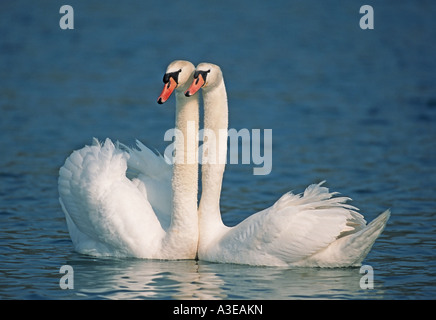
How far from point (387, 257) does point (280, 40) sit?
18.5 metres

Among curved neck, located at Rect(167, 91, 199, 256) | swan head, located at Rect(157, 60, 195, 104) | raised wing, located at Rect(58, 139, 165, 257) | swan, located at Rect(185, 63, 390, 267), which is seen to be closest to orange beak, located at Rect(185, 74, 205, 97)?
swan, located at Rect(185, 63, 390, 267)

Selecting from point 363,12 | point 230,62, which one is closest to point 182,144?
point 230,62

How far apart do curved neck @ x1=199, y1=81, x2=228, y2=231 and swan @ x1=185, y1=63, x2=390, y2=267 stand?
2 centimetres

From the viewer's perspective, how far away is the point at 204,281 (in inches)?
405

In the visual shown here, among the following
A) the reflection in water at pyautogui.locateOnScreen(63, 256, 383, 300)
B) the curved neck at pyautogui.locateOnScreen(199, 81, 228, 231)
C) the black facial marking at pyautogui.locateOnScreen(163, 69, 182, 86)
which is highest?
the black facial marking at pyautogui.locateOnScreen(163, 69, 182, 86)

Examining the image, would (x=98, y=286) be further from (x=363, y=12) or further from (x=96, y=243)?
(x=363, y=12)

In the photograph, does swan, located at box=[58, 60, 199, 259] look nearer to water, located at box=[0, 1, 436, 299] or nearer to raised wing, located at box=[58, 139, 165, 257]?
raised wing, located at box=[58, 139, 165, 257]

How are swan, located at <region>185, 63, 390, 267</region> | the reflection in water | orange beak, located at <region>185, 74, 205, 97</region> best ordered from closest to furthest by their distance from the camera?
1. the reflection in water
2. swan, located at <region>185, 63, 390, 267</region>
3. orange beak, located at <region>185, 74, 205, 97</region>

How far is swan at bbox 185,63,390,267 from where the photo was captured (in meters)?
10.2

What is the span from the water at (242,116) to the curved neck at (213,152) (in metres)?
0.66

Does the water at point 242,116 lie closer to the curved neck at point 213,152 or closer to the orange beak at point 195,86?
the curved neck at point 213,152

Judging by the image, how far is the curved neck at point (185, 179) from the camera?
36.0 ft

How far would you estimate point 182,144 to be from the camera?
36.4 ft

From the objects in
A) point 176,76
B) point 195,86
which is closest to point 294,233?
point 195,86
